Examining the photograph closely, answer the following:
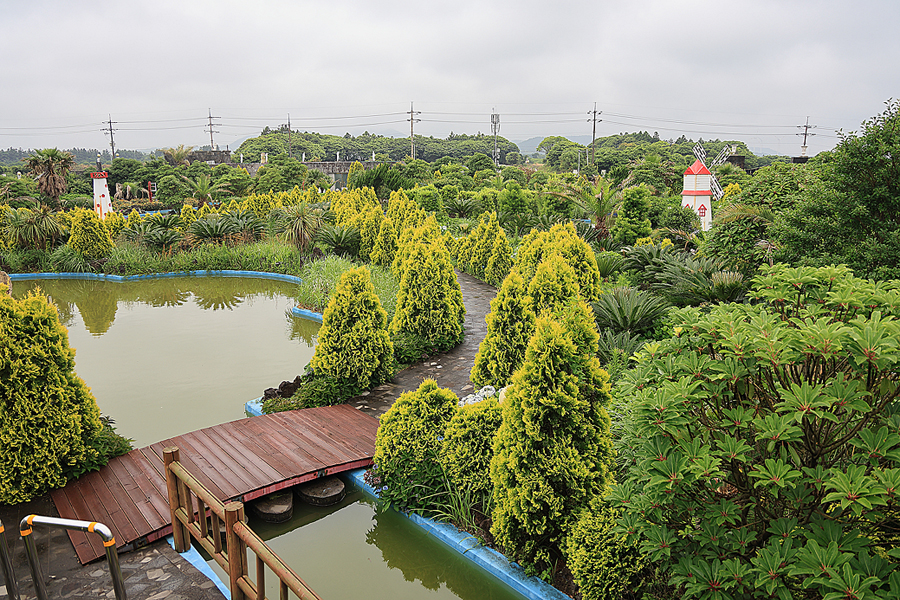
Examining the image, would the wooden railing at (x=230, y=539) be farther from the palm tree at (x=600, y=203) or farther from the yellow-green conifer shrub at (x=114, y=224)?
the yellow-green conifer shrub at (x=114, y=224)

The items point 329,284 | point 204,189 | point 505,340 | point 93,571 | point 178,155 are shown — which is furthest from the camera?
point 178,155

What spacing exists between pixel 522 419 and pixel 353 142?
74754 mm

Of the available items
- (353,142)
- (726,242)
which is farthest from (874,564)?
(353,142)

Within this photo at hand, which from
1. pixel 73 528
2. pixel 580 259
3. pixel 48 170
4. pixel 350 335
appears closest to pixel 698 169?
pixel 580 259

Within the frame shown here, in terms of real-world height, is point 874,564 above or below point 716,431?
below

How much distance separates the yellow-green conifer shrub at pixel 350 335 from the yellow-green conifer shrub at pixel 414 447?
1995 mm

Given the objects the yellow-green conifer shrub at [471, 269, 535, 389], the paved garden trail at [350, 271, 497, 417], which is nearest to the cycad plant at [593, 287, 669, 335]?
the yellow-green conifer shrub at [471, 269, 535, 389]

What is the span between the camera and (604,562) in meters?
3.56

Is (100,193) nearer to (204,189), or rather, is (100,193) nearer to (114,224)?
(204,189)

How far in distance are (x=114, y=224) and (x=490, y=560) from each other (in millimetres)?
17660

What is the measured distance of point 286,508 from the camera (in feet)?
16.5

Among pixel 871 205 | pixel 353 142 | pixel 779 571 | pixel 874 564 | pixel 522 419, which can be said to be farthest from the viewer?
pixel 353 142

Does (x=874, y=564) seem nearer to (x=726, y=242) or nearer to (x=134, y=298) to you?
(x=726, y=242)

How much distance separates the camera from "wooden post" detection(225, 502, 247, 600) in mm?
3463
